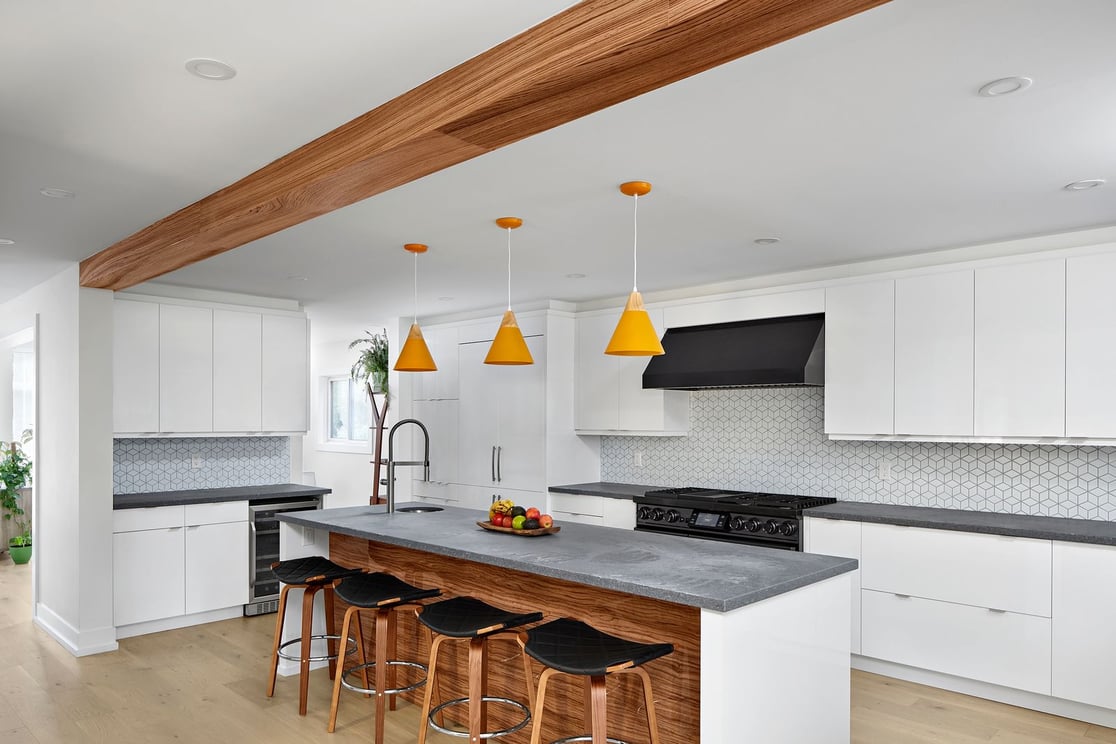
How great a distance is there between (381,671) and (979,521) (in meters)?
3.15

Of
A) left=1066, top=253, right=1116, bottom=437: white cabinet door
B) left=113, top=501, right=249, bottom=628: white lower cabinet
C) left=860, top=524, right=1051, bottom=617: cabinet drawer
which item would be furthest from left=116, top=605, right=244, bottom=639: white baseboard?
left=1066, top=253, right=1116, bottom=437: white cabinet door

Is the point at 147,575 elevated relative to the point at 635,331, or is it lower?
lower

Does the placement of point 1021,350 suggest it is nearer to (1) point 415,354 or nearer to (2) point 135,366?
(1) point 415,354

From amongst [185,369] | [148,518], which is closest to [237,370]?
[185,369]

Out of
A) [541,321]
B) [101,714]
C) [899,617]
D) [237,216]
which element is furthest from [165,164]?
[899,617]

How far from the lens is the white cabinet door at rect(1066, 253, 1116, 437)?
376 centimetres

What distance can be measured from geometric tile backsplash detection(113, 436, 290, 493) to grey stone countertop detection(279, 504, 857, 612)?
2433mm

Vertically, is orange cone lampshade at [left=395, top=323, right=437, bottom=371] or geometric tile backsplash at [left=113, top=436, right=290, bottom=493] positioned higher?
orange cone lampshade at [left=395, top=323, right=437, bottom=371]

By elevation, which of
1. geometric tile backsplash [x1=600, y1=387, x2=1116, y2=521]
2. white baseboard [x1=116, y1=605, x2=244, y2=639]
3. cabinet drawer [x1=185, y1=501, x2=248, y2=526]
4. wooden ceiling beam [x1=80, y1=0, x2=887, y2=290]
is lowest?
white baseboard [x1=116, y1=605, x2=244, y2=639]

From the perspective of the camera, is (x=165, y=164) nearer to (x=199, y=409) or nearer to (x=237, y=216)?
(x=237, y=216)

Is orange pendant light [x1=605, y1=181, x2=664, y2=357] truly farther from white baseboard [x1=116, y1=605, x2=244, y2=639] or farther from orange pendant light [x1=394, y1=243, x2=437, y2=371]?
white baseboard [x1=116, y1=605, x2=244, y2=639]

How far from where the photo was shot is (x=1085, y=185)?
124 inches

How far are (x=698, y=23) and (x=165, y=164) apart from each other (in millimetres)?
2311

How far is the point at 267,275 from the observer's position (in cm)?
527
